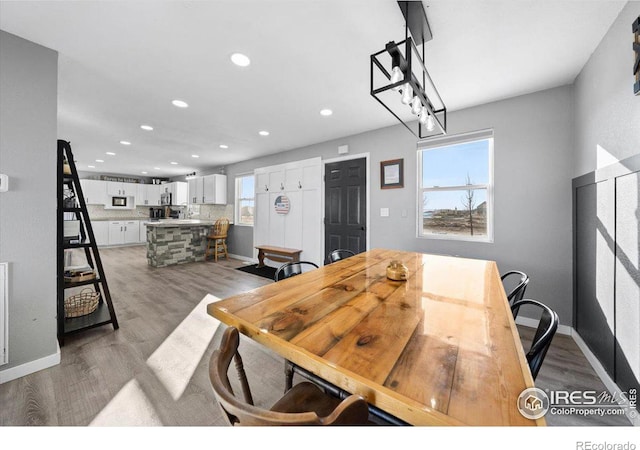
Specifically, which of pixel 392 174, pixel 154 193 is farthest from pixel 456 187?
pixel 154 193

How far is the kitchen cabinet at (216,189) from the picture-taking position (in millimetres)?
6512

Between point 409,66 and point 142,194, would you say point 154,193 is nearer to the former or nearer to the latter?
point 142,194

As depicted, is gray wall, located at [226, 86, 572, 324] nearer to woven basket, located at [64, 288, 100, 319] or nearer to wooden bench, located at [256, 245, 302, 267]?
wooden bench, located at [256, 245, 302, 267]

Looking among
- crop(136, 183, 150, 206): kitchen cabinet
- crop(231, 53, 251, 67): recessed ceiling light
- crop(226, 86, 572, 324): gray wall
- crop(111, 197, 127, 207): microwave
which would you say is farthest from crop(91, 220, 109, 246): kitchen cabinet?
crop(226, 86, 572, 324): gray wall

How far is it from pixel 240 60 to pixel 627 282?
3267 millimetres

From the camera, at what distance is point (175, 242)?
18.2 ft

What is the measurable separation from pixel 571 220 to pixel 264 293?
3114 millimetres

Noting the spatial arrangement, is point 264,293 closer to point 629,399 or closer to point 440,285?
point 440,285

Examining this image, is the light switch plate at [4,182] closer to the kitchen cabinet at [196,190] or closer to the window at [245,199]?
the window at [245,199]

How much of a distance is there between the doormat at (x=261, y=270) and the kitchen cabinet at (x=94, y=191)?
6.06 metres

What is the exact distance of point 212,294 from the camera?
11.8 feet

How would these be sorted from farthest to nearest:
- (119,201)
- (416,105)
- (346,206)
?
1. (119,201)
2. (346,206)
3. (416,105)

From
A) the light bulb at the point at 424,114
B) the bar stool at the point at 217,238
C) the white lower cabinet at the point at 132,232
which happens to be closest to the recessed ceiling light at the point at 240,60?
the light bulb at the point at 424,114

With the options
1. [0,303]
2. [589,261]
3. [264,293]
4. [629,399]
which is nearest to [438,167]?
[589,261]
